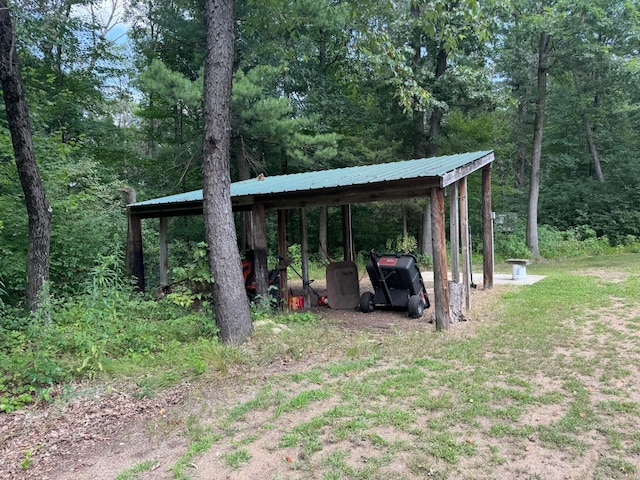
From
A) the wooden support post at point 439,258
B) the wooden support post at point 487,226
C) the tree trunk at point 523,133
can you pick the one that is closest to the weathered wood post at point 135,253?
the wooden support post at point 439,258

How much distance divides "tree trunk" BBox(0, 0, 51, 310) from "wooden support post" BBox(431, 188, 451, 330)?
477 centimetres

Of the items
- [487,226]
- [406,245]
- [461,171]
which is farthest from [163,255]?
[406,245]

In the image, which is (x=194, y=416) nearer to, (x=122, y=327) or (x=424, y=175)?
(x=122, y=327)

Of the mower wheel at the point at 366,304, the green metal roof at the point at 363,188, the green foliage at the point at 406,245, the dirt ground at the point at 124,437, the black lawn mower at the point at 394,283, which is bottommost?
the dirt ground at the point at 124,437

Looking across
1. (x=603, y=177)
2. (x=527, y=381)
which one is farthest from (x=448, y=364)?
(x=603, y=177)

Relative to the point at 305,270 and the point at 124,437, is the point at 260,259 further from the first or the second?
the point at 124,437

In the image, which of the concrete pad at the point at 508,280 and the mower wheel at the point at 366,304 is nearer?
the mower wheel at the point at 366,304

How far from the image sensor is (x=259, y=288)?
670cm

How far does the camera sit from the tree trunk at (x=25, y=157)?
16.2 feet

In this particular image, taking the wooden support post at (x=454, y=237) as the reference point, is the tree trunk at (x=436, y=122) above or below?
above

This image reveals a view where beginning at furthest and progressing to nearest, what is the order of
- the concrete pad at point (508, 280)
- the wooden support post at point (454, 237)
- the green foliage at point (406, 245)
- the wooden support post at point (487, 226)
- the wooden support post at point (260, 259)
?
the green foliage at point (406, 245) < the concrete pad at point (508, 280) < the wooden support post at point (487, 226) < the wooden support post at point (260, 259) < the wooden support post at point (454, 237)

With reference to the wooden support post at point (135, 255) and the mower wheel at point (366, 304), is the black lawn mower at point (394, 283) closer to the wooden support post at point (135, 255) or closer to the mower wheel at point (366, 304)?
the mower wheel at point (366, 304)

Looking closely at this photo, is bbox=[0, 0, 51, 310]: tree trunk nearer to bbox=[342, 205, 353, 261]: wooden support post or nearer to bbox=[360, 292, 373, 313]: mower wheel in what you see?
bbox=[360, 292, 373, 313]: mower wheel

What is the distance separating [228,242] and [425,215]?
11.0 metres
